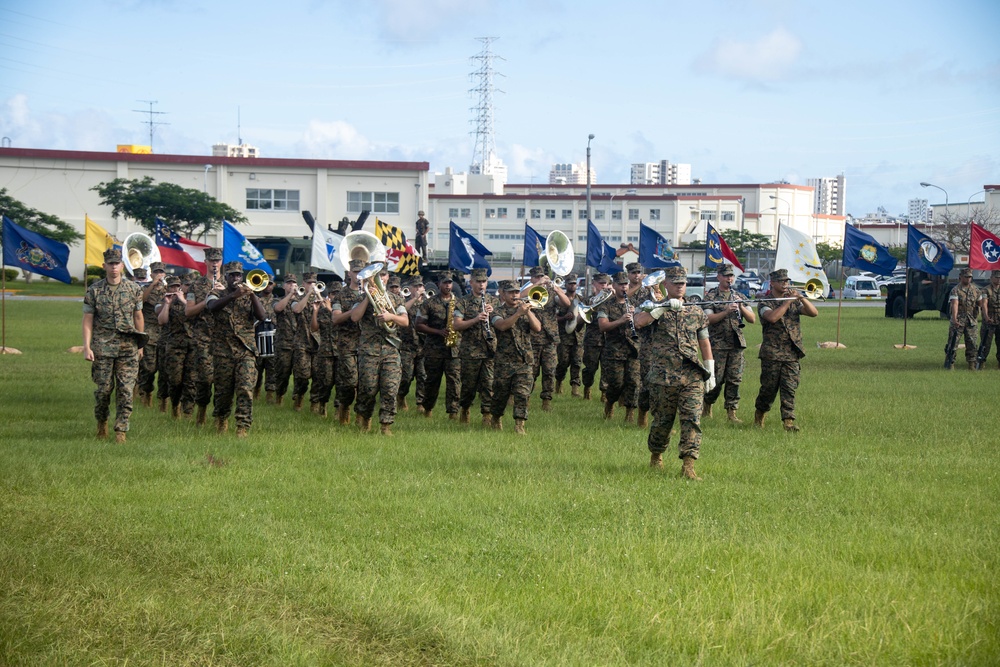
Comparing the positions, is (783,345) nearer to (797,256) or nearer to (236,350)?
(797,256)

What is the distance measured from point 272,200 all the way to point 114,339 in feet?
176

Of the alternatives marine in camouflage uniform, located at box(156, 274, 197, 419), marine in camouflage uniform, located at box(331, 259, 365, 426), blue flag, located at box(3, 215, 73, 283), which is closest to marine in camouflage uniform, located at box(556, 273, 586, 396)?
marine in camouflage uniform, located at box(331, 259, 365, 426)

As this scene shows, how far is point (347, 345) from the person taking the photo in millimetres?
13891

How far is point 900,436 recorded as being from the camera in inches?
513

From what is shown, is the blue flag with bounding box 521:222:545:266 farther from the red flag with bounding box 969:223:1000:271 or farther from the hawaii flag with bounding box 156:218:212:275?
the red flag with bounding box 969:223:1000:271

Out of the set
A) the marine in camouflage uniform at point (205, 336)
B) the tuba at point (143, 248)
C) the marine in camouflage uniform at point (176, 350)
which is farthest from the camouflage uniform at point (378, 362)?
the tuba at point (143, 248)

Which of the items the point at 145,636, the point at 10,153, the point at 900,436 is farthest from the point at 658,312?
the point at 10,153

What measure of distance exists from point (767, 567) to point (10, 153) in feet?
213

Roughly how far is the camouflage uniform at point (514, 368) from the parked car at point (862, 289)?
55.8 meters

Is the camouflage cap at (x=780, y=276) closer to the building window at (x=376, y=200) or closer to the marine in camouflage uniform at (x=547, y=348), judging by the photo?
the marine in camouflage uniform at (x=547, y=348)

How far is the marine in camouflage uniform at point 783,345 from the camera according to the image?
13.5 meters

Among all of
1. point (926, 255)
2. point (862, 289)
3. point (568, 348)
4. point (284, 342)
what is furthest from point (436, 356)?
point (862, 289)

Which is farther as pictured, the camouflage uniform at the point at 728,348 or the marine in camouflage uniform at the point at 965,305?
the marine in camouflage uniform at the point at 965,305

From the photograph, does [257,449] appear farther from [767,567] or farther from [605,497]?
[767,567]
